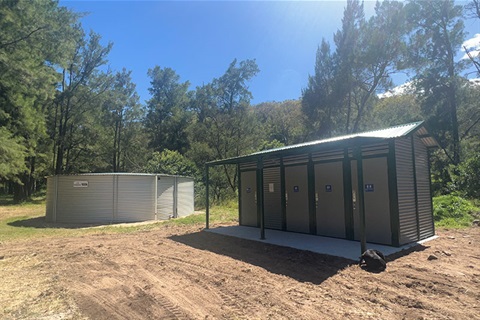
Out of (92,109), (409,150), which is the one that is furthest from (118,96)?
(409,150)

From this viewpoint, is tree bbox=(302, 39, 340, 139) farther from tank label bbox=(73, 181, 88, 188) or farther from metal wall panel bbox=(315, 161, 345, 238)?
tank label bbox=(73, 181, 88, 188)

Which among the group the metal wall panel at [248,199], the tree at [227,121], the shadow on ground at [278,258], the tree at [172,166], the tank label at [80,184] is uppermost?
the tree at [227,121]

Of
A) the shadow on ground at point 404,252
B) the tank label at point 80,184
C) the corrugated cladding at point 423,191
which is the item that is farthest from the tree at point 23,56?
the corrugated cladding at point 423,191

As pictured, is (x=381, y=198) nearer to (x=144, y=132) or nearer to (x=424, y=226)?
(x=424, y=226)

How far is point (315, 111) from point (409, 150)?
16318 millimetres

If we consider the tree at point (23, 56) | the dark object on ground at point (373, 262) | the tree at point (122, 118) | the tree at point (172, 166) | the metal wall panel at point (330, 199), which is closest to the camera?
the dark object on ground at point (373, 262)

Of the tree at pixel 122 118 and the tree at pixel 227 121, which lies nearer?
the tree at pixel 227 121

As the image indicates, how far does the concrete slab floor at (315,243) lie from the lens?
597cm

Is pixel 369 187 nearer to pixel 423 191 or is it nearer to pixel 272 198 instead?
pixel 423 191

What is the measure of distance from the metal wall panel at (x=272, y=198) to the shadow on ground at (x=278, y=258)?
1.71m

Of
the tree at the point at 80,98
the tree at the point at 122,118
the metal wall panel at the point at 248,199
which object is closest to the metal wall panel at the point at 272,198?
the metal wall panel at the point at 248,199

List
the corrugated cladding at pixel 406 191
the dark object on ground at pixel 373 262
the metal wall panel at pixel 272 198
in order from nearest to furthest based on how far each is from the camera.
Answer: the dark object on ground at pixel 373 262
the corrugated cladding at pixel 406 191
the metal wall panel at pixel 272 198

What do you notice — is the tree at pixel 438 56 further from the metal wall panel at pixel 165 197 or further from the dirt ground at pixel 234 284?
the metal wall panel at pixel 165 197

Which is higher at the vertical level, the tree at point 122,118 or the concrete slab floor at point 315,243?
the tree at point 122,118
